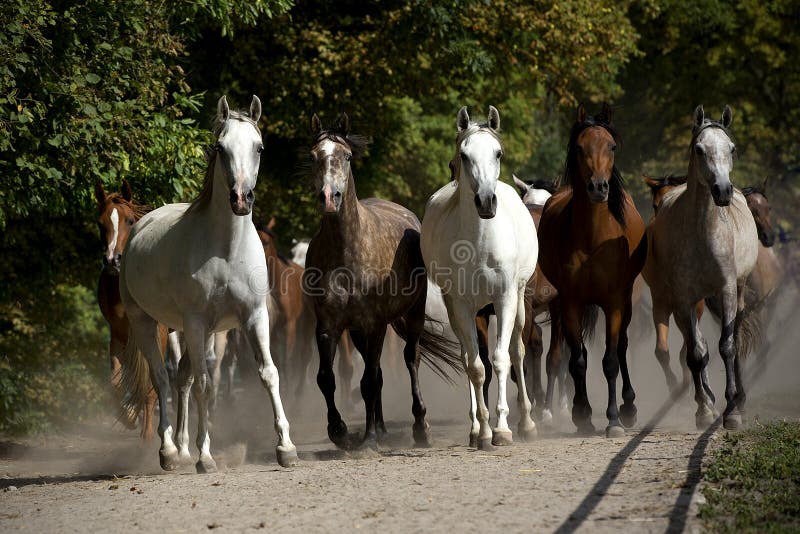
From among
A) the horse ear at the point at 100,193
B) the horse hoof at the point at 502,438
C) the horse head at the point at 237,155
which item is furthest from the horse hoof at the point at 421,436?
the horse ear at the point at 100,193

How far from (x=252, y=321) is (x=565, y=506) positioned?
317cm

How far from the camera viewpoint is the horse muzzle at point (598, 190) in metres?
9.98

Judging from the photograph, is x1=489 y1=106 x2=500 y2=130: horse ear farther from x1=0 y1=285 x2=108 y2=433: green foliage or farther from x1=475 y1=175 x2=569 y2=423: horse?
x1=0 y1=285 x2=108 y2=433: green foliage

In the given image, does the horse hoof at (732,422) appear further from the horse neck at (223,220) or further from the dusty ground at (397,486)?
the horse neck at (223,220)

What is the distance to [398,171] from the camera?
25281 millimetres

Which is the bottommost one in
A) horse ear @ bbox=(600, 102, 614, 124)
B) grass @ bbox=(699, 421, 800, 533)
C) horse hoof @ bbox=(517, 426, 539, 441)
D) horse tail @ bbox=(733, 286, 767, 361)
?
grass @ bbox=(699, 421, 800, 533)

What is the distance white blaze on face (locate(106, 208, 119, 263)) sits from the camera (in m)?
11.3

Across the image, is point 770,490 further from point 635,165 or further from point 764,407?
point 635,165

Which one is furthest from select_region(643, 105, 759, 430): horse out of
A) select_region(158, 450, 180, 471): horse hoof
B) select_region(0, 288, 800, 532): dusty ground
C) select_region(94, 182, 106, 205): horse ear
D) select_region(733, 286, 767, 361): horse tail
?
select_region(94, 182, 106, 205): horse ear

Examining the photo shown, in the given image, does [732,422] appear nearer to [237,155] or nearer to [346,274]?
[346,274]

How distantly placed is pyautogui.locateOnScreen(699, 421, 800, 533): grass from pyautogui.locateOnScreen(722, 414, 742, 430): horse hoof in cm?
78

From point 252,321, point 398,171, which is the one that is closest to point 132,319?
point 252,321

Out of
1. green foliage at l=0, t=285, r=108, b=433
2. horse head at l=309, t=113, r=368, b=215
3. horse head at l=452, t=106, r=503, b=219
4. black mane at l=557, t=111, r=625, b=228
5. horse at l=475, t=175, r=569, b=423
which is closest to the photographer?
horse head at l=452, t=106, r=503, b=219

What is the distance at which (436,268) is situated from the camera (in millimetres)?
10086
